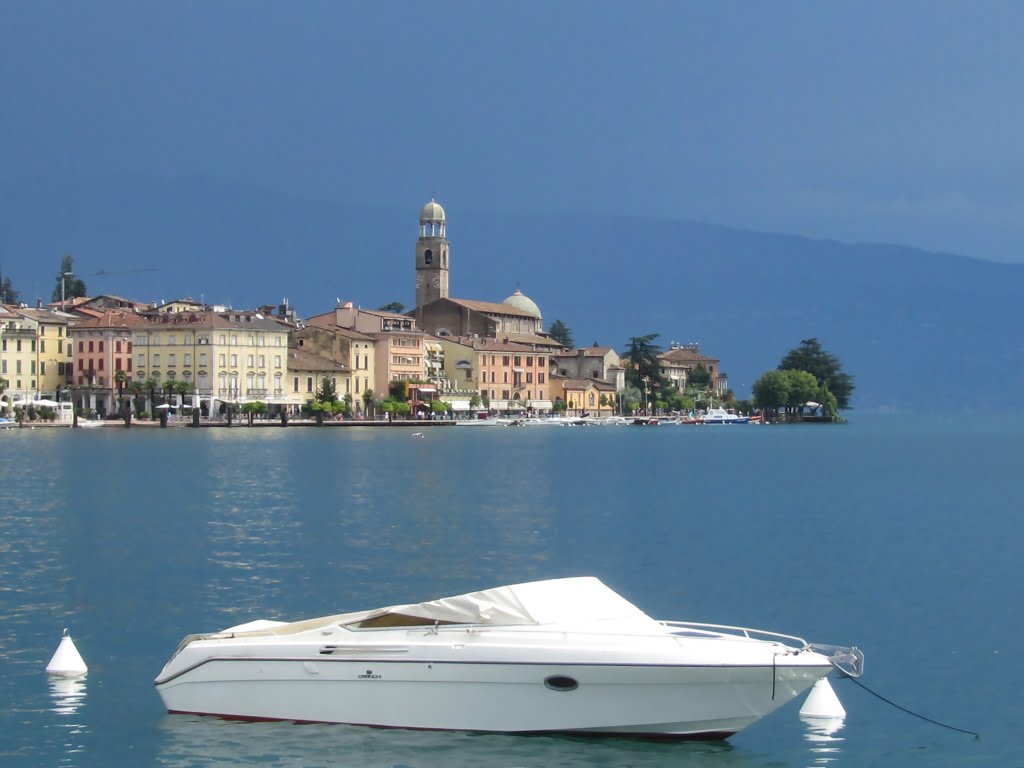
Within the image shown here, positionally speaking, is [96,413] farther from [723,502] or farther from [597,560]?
[597,560]

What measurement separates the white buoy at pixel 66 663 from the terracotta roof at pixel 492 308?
149327 mm

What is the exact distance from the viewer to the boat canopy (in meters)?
17.5

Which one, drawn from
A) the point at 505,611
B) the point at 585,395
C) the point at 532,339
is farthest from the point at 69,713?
the point at 585,395

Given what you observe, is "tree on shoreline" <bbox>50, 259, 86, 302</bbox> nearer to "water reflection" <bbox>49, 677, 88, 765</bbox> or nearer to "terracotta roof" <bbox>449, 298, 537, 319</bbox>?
"terracotta roof" <bbox>449, 298, 537, 319</bbox>

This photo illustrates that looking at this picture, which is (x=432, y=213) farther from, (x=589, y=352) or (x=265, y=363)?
(x=265, y=363)

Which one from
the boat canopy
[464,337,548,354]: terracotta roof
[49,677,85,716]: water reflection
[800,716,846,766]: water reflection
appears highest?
[464,337,548,354]: terracotta roof

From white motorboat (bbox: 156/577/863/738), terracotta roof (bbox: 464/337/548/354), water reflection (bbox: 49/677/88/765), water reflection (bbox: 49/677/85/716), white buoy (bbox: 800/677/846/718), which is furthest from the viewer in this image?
terracotta roof (bbox: 464/337/548/354)

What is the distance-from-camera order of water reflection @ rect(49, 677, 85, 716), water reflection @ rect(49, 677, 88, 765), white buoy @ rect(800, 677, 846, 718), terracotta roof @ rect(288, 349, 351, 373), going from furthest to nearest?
terracotta roof @ rect(288, 349, 351, 373) → water reflection @ rect(49, 677, 85, 716) → white buoy @ rect(800, 677, 846, 718) → water reflection @ rect(49, 677, 88, 765)

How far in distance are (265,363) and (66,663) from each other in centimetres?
11286

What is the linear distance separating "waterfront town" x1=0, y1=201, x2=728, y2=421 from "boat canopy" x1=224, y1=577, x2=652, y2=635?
369 feet

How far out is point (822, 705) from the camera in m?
19.0

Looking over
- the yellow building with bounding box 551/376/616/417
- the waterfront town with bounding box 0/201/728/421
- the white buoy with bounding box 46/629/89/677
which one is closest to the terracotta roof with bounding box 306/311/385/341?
the waterfront town with bounding box 0/201/728/421

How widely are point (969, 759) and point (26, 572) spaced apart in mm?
Result: 21333

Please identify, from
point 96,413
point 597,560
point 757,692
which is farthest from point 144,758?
point 96,413
